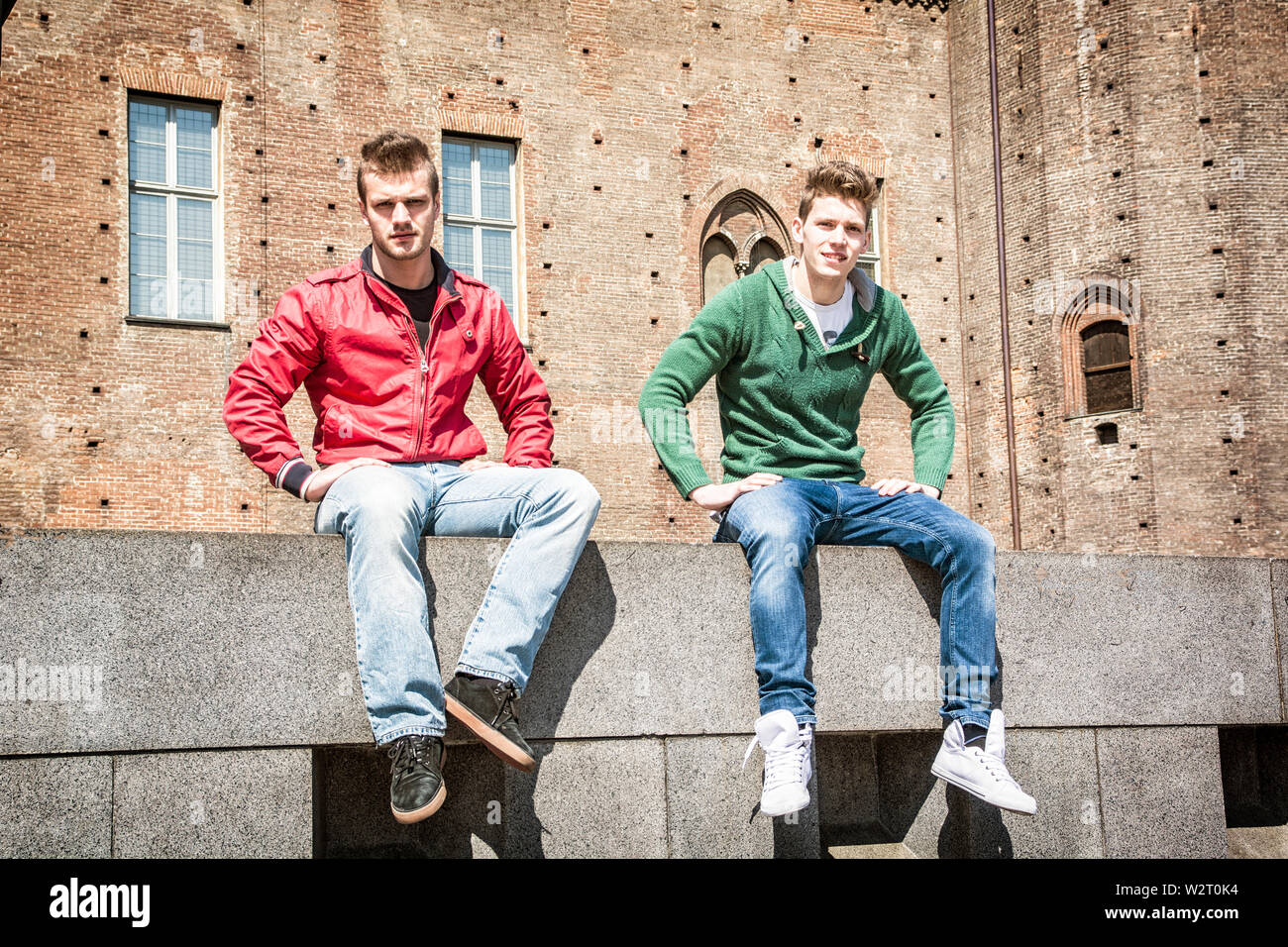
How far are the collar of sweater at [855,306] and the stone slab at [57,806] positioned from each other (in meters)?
2.85

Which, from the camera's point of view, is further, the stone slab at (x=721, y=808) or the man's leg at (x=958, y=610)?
the stone slab at (x=721, y=808)

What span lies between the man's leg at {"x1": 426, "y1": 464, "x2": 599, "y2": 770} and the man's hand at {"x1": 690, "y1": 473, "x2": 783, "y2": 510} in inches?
20.3

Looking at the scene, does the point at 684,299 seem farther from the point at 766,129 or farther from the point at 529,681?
the point at 529,681

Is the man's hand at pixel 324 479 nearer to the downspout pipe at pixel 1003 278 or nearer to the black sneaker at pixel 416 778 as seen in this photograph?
the black sneaker at pixel 416 778

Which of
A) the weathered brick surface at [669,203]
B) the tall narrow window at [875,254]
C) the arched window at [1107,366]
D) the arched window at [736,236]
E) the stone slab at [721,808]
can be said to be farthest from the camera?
the tall narrow window at [875,254]

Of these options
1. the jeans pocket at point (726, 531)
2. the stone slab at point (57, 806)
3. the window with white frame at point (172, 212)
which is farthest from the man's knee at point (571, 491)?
the window with white frame at point (172, 212)

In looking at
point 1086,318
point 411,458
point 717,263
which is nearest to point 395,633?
point 411,458

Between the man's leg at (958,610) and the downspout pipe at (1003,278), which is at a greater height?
the downspout pipe at (1003,278)

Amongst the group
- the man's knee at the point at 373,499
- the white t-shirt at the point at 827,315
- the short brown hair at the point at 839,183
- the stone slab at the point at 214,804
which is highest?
the short brown hair at the point at 839,183

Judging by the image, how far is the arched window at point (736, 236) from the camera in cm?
1786

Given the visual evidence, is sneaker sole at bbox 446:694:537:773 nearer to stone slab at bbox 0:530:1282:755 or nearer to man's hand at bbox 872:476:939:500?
stone slab at bbox 0:530:1282:755

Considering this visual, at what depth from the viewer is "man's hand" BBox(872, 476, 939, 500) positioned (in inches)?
191

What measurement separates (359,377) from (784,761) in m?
1.91

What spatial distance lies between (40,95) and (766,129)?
9204 mm
